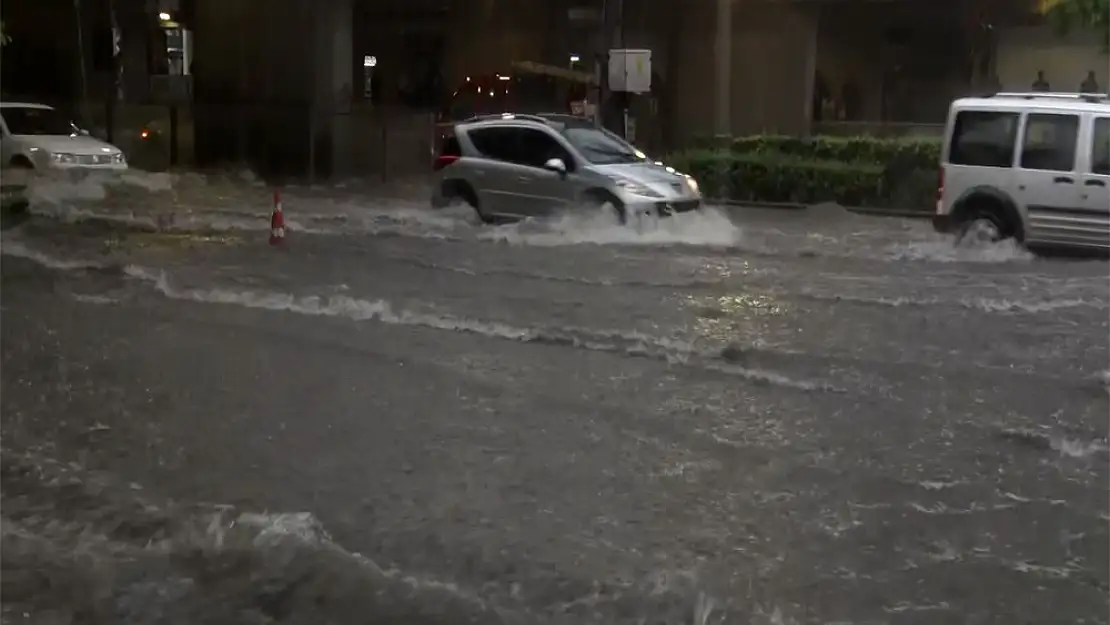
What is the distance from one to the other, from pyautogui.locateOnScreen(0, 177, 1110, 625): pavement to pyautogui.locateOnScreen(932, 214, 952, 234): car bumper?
1024mm

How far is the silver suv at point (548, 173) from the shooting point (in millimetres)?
16344

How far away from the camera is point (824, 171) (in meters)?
21.3

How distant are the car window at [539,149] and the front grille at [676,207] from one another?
1274mm

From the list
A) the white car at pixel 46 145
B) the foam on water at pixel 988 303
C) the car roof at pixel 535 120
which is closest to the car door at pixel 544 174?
the car roof at pixel 535 120

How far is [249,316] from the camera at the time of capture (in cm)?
1119

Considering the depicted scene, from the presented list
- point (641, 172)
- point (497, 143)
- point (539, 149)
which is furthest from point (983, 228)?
point (497, 143)

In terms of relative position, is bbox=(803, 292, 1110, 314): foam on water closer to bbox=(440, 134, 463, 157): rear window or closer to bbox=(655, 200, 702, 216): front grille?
bbox=(655, 200, 702, 216): front grille

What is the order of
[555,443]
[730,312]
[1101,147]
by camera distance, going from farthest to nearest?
[1101,147], [730,312], [555,443]

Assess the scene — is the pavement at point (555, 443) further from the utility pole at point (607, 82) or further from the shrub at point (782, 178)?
the utility pole at point (607, 82)

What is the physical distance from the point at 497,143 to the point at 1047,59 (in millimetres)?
17335

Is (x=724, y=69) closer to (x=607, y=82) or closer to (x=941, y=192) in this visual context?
(x=607, y=82)

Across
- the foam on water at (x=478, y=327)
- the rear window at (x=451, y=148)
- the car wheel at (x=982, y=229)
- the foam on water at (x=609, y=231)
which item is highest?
the rear window at (x=451, y=148)

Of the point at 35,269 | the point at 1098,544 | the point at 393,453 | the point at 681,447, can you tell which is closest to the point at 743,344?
the point at 681,447

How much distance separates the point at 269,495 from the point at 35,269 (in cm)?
848
